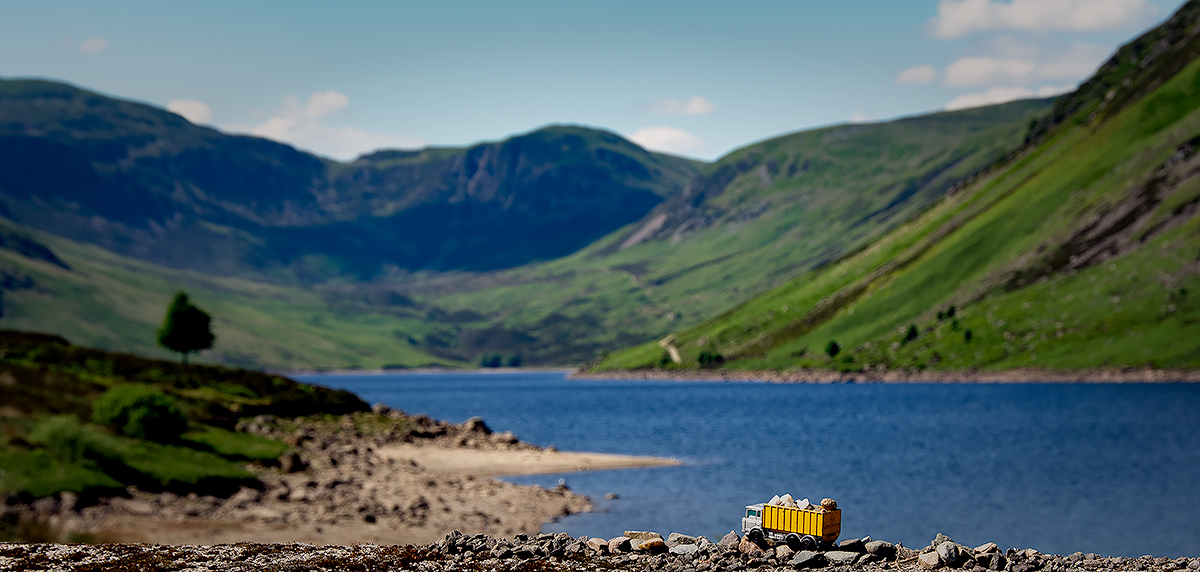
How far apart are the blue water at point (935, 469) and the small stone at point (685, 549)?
26.0 metres

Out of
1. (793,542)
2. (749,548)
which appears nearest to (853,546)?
(793,542)

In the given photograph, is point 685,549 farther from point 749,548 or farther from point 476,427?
point 476,427

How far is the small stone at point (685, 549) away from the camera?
23.9 m

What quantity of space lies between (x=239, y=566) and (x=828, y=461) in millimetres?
71079

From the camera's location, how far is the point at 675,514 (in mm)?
56312

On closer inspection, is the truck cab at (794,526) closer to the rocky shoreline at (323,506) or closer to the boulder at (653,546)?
the boulder at (653,546)

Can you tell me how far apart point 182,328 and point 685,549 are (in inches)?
4537

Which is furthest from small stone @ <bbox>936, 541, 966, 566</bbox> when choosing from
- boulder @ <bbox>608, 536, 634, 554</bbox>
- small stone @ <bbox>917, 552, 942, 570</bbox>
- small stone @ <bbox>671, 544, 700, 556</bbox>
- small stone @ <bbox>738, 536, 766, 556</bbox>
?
boulder @ <bbox>608, 536, 634, 554</bbox>

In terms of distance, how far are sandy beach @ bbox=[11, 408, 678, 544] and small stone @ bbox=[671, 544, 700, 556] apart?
20.1 meters

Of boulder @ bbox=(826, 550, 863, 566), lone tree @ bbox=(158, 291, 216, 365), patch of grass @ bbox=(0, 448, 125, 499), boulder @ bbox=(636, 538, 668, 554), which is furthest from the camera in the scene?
lone tree @ bbox=(158, 291, 216, 365)

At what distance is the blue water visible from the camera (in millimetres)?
51750

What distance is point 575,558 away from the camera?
Result: 24.2 metres

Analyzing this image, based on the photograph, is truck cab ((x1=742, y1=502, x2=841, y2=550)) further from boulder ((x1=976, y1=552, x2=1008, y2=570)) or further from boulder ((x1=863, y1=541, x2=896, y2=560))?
boulder ((x1=976, y1=552, x2=1008, y2=570))

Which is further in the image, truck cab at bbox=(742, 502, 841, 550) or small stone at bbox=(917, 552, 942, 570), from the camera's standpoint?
truck cab at bbox=(742, 502, 841, 550)
